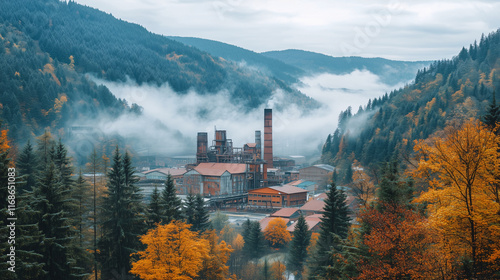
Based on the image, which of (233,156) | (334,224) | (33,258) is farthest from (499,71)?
(33,258)

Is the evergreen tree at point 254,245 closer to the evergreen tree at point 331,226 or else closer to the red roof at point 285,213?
the red roof at point 285,213

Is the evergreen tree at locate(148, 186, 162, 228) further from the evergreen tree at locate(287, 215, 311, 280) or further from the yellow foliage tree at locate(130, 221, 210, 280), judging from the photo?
the evergreen tree at locate(287, 215, 311, 280)

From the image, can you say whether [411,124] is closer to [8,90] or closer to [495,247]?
[8,90]

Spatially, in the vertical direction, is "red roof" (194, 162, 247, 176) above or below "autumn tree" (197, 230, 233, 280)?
above

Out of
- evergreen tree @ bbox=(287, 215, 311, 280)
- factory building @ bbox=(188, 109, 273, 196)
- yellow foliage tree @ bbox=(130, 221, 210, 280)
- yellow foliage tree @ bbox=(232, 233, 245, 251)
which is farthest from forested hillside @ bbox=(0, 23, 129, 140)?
yellow foliage tree @ bbox=(130, 221, 210, 280)

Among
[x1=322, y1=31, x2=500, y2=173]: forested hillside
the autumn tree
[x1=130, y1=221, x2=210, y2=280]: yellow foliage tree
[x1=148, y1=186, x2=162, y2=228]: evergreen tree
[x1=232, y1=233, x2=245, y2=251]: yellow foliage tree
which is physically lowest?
[x1=232, y1=233, x2=245, y2=251]: yellow foliage tree

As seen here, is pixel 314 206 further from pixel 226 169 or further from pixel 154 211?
pixel 154 211

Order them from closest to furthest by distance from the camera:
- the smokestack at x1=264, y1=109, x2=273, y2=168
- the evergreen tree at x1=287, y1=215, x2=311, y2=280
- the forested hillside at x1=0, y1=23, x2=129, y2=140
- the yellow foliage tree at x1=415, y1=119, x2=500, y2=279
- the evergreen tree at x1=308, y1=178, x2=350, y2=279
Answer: the yellow foliage tree at x1=415, y1=119, x2=500, y2=279 → the evergreen tree at x1=308, y1=178, x2=350, y2=279 → the evergreen tree at x1=287, y1=215, x2=311, y2=280 → the smokestack at x1=264, y1=109, x2=273, y2=168 → the forested hillside at x1=0, y1=23, x2=129, y2=140
